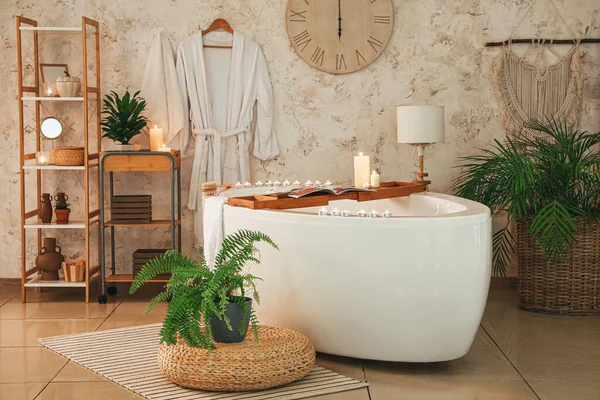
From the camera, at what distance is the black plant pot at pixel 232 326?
3318 millimetres

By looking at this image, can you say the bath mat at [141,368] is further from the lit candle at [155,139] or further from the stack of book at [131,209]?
the lit candle at [155,139]

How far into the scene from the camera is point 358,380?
3.33 m

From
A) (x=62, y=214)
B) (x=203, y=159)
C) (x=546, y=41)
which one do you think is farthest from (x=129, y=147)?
(x=546, y=41)

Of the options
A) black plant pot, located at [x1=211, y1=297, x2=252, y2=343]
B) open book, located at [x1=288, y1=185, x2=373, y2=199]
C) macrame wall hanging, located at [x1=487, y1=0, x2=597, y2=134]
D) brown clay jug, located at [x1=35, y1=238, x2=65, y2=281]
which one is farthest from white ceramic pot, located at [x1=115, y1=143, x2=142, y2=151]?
macrame wall hanging, located at [x1=487, y1=0, x2=597, y2=134]

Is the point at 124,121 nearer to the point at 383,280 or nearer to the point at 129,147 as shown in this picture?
the point at 129,147

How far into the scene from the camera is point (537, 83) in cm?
510

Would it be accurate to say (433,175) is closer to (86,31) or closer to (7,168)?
(86,31)

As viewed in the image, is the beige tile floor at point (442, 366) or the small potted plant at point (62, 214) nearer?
the beige tile floor at point (442, 366)

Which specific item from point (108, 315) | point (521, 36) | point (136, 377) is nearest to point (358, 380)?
point (136, 377)

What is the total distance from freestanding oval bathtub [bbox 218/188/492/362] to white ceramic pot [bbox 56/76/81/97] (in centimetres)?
190

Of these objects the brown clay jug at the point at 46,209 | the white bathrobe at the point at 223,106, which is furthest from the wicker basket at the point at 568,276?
the brown clay jug at the point at 46,209

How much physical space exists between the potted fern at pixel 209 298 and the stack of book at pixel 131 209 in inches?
59.2

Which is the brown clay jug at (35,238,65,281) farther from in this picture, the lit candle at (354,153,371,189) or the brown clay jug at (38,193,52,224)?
the lit candle at (354,153,371,189)

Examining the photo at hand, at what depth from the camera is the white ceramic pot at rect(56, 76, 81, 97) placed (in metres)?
4.88
